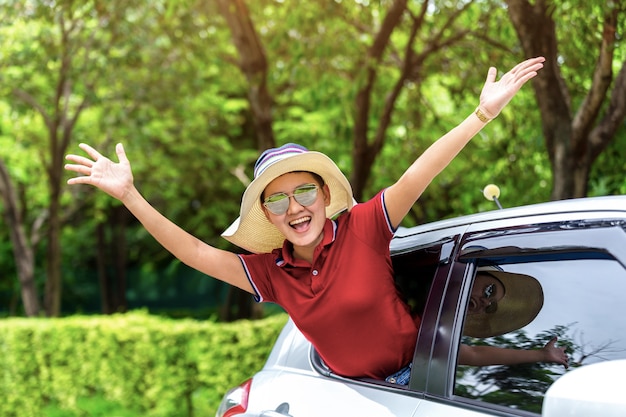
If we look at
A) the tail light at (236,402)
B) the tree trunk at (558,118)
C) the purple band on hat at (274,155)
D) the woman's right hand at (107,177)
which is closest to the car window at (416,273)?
the purple band on hat at (274,155)

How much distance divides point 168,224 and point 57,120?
1063 cm

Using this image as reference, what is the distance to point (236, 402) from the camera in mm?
3426

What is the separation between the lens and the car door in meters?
2.10

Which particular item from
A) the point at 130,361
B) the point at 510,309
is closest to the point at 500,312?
the point at 510,309

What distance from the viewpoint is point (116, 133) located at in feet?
50.5

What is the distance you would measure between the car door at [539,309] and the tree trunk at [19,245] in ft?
39.0

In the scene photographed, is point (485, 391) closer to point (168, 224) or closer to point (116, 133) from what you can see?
point (168, 224)

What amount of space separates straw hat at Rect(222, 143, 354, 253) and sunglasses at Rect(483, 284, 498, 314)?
0.89 meters

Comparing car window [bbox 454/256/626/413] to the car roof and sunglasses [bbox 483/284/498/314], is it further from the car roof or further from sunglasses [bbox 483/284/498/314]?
the car roof

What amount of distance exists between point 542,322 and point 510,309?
0.47ft

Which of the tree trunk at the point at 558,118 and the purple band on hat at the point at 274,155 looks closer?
the purple band on hat at the point at 274,155

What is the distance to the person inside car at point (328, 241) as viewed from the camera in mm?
2871

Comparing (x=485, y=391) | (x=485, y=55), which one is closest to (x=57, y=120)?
(x=485, y=55)

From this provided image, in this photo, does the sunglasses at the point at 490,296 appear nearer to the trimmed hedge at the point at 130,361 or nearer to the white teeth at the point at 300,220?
the white teeth at the point at 300,220
